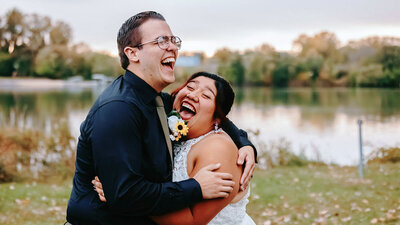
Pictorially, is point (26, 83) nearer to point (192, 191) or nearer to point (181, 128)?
point (181, 128)

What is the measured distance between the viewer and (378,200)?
716cm

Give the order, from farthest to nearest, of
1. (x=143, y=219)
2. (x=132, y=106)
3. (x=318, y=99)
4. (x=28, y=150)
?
(x=318, y=99) < (x=28, y=150) < (x=143, y=219) < (x=132, y=106)

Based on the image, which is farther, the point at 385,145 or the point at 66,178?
the point at 385,145

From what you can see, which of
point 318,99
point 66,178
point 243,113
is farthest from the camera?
point 318,99

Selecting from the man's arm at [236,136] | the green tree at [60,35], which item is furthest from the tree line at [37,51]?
the man's arm at [236,136]

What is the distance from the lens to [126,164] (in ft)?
6.71

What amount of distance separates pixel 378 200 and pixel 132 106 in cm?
629

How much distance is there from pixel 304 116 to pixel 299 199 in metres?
22.1

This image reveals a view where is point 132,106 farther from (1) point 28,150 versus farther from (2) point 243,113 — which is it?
(2) point 243,113

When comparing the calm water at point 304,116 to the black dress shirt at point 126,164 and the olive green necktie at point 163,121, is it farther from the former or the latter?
the black dress shirt at point 126,164

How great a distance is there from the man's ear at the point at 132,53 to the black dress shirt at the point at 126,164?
9cm

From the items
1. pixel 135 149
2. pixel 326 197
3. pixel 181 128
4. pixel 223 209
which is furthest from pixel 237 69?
pixel 135 149

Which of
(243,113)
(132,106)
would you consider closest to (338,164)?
(132,106)

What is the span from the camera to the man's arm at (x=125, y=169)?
6.73 ft
